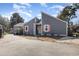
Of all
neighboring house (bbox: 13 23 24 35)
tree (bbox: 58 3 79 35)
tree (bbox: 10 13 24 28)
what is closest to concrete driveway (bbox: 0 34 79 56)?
neighboring house (bbox: 13 23 24 35)

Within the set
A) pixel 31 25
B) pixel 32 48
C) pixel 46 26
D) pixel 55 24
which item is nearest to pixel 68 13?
pixel 55 24

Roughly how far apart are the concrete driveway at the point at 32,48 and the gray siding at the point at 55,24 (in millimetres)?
251

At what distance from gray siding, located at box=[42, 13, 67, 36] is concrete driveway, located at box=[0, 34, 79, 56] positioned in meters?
0.25

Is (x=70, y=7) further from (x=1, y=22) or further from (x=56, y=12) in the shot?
(x=1, y=22)

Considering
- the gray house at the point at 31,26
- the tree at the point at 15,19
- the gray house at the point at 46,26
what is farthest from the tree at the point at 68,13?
the tree at the point at 15,19

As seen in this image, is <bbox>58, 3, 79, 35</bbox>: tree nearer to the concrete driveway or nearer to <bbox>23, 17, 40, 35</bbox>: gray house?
→ the concrete driveway

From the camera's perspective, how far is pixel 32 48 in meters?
5.43

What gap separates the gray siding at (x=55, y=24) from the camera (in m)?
5.55

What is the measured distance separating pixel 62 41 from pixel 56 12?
1.91 ft

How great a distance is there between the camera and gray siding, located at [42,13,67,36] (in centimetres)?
555

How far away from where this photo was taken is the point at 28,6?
17.9ft

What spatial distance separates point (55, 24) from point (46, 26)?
0.60ft

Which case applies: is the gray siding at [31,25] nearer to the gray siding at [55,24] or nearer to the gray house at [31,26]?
the gray house at [31,26]

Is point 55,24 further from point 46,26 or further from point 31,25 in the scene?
point 31,25
